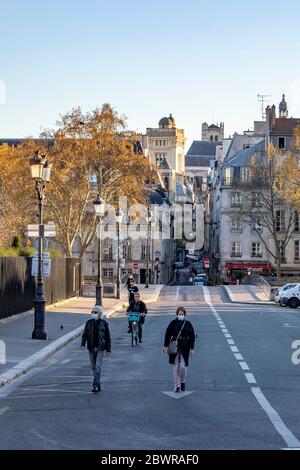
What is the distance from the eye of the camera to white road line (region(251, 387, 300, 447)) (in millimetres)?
11849

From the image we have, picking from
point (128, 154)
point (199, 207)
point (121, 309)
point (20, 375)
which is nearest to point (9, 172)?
point (128, 154)

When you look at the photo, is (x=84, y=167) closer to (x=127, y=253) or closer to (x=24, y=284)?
(x=24, y=284)

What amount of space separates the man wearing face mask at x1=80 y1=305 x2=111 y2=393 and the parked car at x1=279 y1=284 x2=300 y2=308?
40.6m

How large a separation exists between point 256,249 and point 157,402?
85.9m

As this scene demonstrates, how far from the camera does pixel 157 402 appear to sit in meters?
15.7

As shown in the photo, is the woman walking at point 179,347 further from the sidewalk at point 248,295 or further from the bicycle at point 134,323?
the sidewalk at point 248,295

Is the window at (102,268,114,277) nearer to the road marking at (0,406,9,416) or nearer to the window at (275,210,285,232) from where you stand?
the window at (275,210,285,232)

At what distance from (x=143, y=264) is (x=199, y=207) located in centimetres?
8717

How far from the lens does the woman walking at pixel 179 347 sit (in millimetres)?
17094

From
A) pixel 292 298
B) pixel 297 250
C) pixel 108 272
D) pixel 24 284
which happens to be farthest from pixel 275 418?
pixel 108 272

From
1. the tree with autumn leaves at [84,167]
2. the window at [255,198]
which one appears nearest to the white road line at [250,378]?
the tree with autumn leaves at [84,167]

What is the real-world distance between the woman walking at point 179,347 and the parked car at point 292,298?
39962 mm
